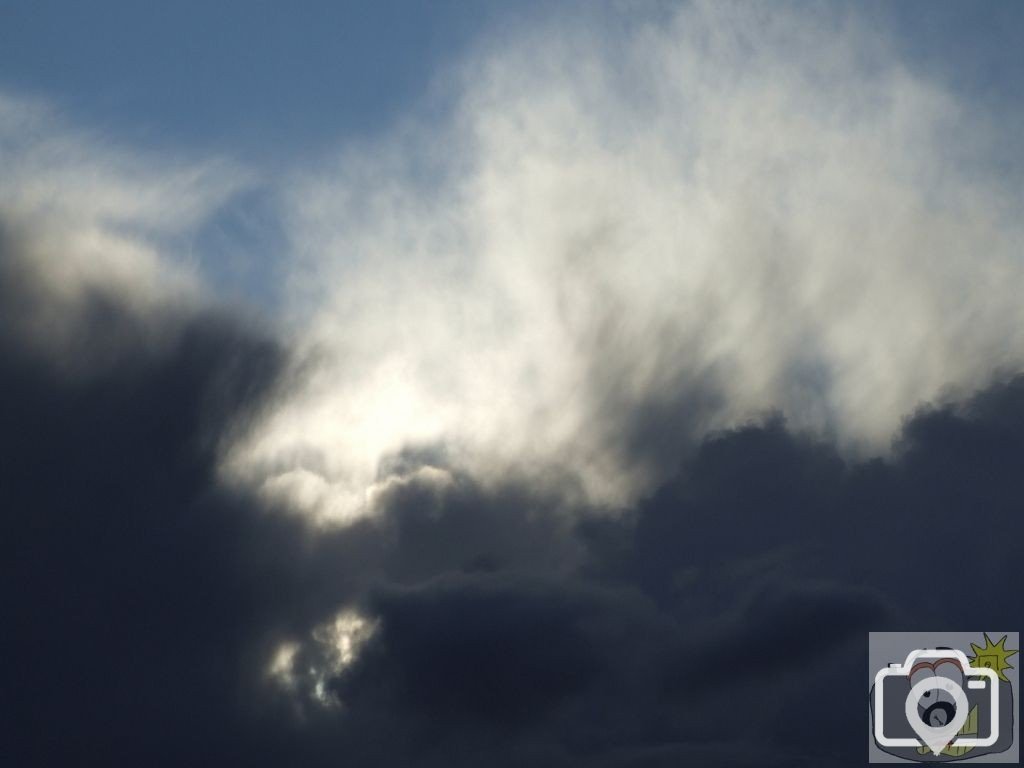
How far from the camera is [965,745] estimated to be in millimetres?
199000

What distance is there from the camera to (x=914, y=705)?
198 meters

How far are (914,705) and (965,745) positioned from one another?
619 inches

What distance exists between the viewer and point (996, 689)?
614 feet

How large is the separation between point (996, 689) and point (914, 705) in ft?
60.8

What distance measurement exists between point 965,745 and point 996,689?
20941 mm
